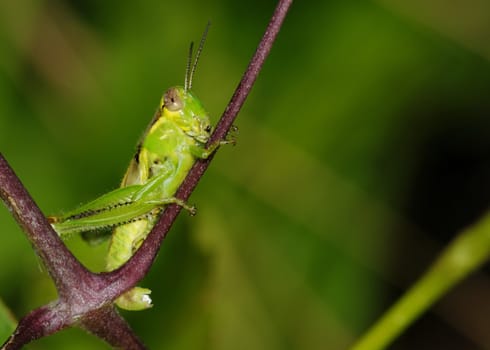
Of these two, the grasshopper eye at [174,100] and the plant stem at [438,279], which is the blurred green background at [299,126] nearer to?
the grasshopper eye at [174,100]

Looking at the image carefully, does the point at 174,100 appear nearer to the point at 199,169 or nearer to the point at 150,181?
the point at 150,181

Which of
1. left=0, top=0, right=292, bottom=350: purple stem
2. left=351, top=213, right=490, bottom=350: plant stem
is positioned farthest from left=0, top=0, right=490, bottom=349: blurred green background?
left=0, top=0, right=292, bottom=350: purple stem

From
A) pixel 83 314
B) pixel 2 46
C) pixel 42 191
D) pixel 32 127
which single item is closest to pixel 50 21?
pixel 2 46

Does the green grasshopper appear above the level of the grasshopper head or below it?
below

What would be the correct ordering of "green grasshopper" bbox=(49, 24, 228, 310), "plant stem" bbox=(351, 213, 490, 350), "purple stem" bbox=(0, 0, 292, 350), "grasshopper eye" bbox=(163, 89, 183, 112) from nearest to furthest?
"purple stem" bbox=(0, 0, 292, 350)
"plant stem" bbox=(351, 213, 490, 350)
"green grasshopper" bbox=(49, 24, 228, 310)
"grasshopper eye" bbox=(163, 89, 183, 112)

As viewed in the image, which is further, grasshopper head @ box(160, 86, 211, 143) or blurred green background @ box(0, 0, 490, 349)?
blurred green background @ box(0, 0, 490, 349)

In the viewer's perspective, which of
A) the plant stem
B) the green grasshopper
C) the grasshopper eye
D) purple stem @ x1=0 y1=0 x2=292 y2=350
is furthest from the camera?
the grasshopper eye

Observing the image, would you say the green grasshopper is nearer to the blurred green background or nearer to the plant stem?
the plant stem

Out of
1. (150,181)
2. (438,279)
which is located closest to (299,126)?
(150,181)
